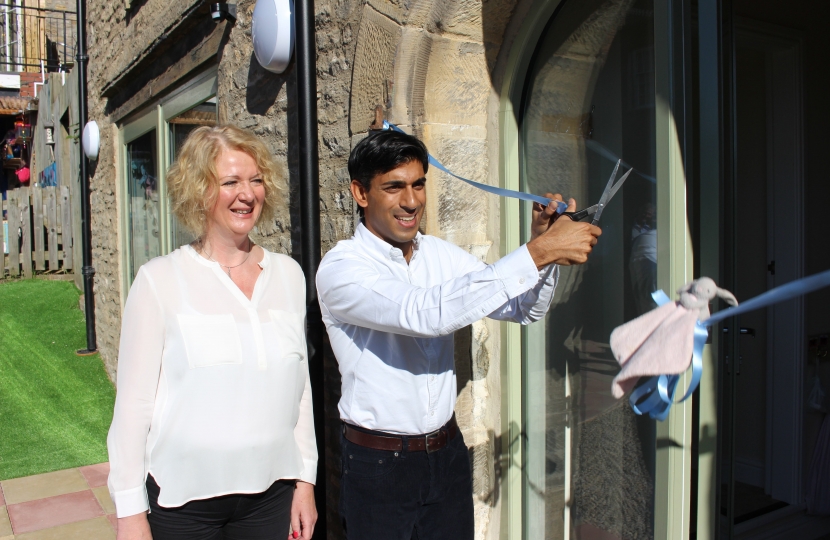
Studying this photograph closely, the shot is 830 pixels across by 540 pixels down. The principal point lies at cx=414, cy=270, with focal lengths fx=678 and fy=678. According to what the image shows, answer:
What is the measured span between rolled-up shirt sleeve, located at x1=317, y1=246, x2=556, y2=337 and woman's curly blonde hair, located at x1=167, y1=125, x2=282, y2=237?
0.40 metres

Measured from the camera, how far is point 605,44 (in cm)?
245

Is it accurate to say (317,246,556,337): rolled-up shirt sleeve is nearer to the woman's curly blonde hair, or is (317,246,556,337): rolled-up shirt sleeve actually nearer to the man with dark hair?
the man with dark hair

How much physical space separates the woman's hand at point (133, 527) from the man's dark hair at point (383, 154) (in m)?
1.13

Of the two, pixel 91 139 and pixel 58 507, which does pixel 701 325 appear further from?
pixel 91 139

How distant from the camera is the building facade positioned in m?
2.03

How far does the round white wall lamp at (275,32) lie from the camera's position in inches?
134

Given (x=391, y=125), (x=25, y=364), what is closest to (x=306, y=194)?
(x=391, y=125)

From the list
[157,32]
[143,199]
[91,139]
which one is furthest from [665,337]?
[91,139]

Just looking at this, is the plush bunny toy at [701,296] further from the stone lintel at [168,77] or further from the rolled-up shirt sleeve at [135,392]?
the stone lintel at [168,77]

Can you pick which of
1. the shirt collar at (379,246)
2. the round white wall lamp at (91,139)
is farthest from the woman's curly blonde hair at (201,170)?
the round white wall lamp at (91,139)

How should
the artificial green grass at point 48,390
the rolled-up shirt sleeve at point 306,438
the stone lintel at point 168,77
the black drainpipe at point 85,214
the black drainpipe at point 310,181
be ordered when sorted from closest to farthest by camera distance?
the rolled-up shirt sleeve at point 306,438 → the black drainpipe at point 310,181 → the stone lintel at point 168,77 → the artificial green grass at point 48,390 → the black drainpipe at point 85,214

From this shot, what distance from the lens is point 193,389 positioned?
6.15ft

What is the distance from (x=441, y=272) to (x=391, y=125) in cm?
72

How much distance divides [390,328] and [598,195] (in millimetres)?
1075
